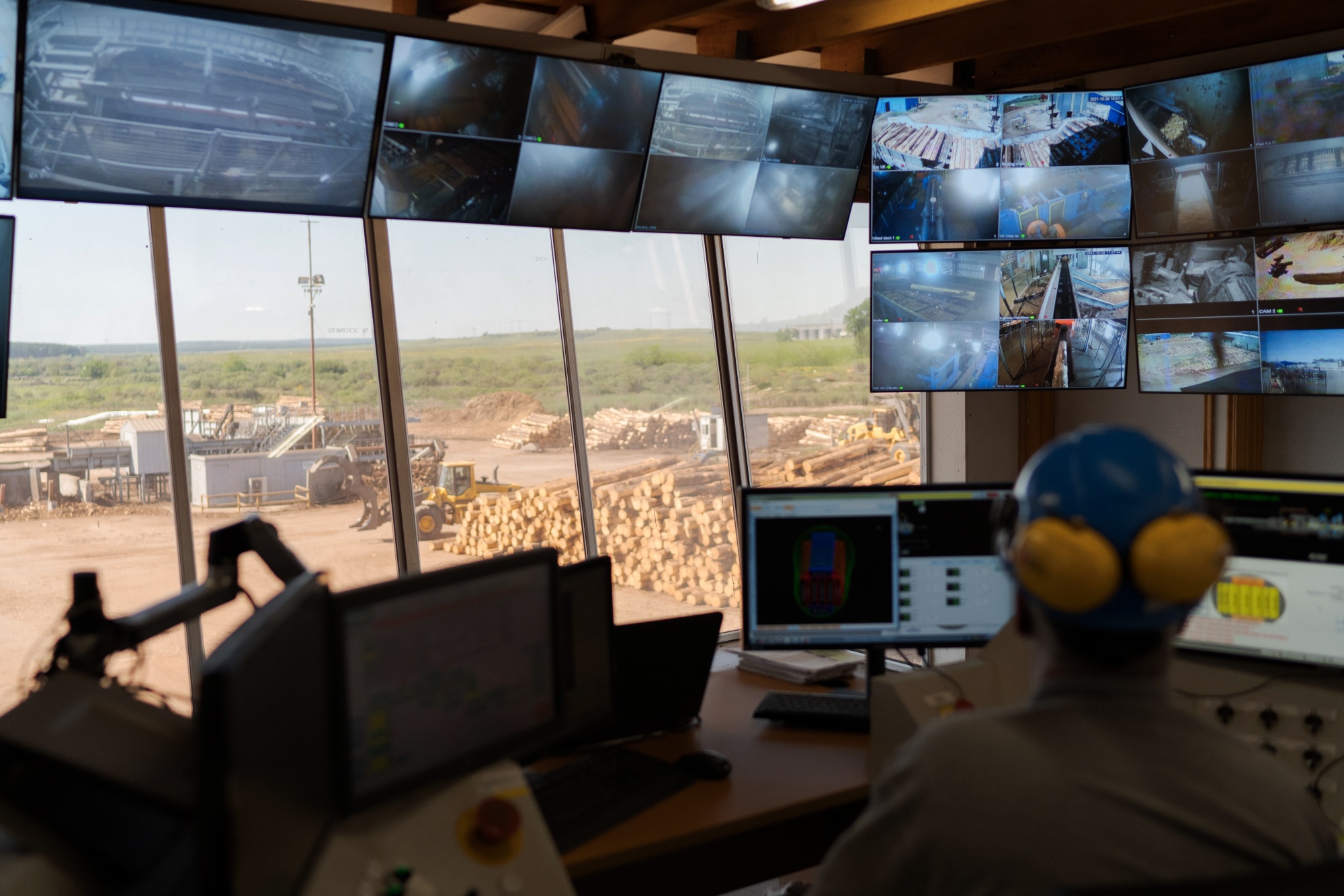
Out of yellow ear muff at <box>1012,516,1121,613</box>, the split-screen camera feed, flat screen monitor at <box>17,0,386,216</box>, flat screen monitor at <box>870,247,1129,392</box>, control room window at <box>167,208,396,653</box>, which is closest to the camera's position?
yellow ear muff at <box>1012,516,1121,613</box>

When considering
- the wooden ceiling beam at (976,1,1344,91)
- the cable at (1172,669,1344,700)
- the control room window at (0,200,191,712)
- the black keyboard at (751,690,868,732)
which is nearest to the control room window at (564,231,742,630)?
the wooden ceiling beam at (976,1,1344,91)

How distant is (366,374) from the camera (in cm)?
390

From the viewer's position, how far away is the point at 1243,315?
11.8 ft

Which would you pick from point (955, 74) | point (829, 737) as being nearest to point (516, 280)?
point (955, 74)

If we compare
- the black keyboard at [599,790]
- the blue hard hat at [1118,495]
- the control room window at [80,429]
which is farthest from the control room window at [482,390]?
the blue hard hat at [1118,495]

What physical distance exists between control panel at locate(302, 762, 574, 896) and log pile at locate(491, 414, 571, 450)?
2839 millimetres

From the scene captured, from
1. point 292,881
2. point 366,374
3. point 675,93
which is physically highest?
point 675,93

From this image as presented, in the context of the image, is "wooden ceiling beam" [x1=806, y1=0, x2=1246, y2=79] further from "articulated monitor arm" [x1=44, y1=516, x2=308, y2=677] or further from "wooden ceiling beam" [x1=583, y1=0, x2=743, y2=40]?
"articulated monitor arm" [x1=44, y1=516, x2=308, y2=677]

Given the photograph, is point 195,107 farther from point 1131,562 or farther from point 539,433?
point 1131,562

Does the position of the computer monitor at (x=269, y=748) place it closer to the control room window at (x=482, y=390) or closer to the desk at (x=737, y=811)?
the desk at (x=737, y=811)

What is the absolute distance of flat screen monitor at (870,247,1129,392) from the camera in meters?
3.87

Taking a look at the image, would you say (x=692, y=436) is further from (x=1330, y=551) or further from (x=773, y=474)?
(x=1330, y=551)

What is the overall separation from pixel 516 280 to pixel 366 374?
2.37ft

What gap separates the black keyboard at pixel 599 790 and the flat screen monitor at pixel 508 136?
2.00 m
